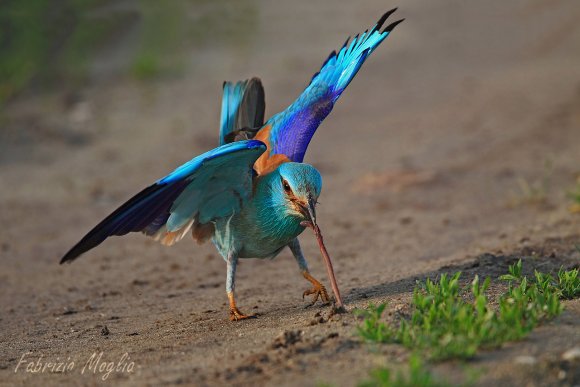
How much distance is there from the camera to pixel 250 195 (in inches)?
194

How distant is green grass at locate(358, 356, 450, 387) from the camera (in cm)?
311

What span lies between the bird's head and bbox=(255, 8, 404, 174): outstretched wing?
374mm

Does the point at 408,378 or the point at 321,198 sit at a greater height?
the point at 321,198

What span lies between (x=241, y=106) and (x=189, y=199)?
1.29 meters

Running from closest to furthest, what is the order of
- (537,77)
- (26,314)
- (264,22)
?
(26,314)
(537,77)
(264,22)

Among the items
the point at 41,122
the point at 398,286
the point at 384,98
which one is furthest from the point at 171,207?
the point at 384,98

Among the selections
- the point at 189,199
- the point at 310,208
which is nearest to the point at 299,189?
the point at 310,208

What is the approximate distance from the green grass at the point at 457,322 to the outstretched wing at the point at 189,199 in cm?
114

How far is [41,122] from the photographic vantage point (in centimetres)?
1062

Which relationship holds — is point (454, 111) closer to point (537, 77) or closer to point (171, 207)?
point (537, 77)

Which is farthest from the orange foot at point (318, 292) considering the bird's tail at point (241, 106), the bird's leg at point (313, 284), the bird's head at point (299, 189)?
the bird's tail at point (241, 106)

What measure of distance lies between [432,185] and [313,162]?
1752 mm
